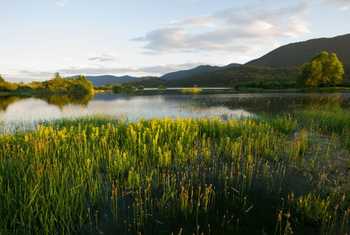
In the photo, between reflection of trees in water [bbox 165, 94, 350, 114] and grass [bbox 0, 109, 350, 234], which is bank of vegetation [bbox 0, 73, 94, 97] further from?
grass [bbox 0, 109, 350, 234]

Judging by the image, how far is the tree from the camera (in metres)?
65.5

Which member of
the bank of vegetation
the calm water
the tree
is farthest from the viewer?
the bank of vegetation

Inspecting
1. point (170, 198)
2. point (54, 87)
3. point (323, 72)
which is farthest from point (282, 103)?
point (54, 87)

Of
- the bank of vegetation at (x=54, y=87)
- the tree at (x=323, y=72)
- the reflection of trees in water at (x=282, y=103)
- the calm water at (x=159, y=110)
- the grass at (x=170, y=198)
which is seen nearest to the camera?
the grass at (x=170, y=198)

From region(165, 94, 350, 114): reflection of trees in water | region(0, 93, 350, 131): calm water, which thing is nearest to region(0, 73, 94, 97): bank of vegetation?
region(0, 93, 350, 131): calm water

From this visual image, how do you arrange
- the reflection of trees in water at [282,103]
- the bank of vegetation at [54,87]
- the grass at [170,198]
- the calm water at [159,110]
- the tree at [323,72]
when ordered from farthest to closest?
1. the bank of vegetation at [54,87]
2. the tree at [323,72]
3. the reflection of trees in water at [282,103]
4. the calm water at [159,110]
5. the grass at [170,198]

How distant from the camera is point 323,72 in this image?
6706 cm

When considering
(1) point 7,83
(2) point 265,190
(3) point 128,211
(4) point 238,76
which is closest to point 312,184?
(2) point 265,190

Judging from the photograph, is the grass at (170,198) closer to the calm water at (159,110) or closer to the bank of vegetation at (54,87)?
the calm water at (159,110)

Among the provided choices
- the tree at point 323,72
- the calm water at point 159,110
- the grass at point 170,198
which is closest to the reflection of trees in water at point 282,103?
the calm water at point 159,110

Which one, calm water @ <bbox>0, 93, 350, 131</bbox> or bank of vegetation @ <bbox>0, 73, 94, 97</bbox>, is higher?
bank of vegetation @ <bbox>0, 73, 94, 97</bbox>

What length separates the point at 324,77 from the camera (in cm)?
6662

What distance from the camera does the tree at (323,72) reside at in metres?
65.5

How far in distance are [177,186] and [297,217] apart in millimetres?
2766
